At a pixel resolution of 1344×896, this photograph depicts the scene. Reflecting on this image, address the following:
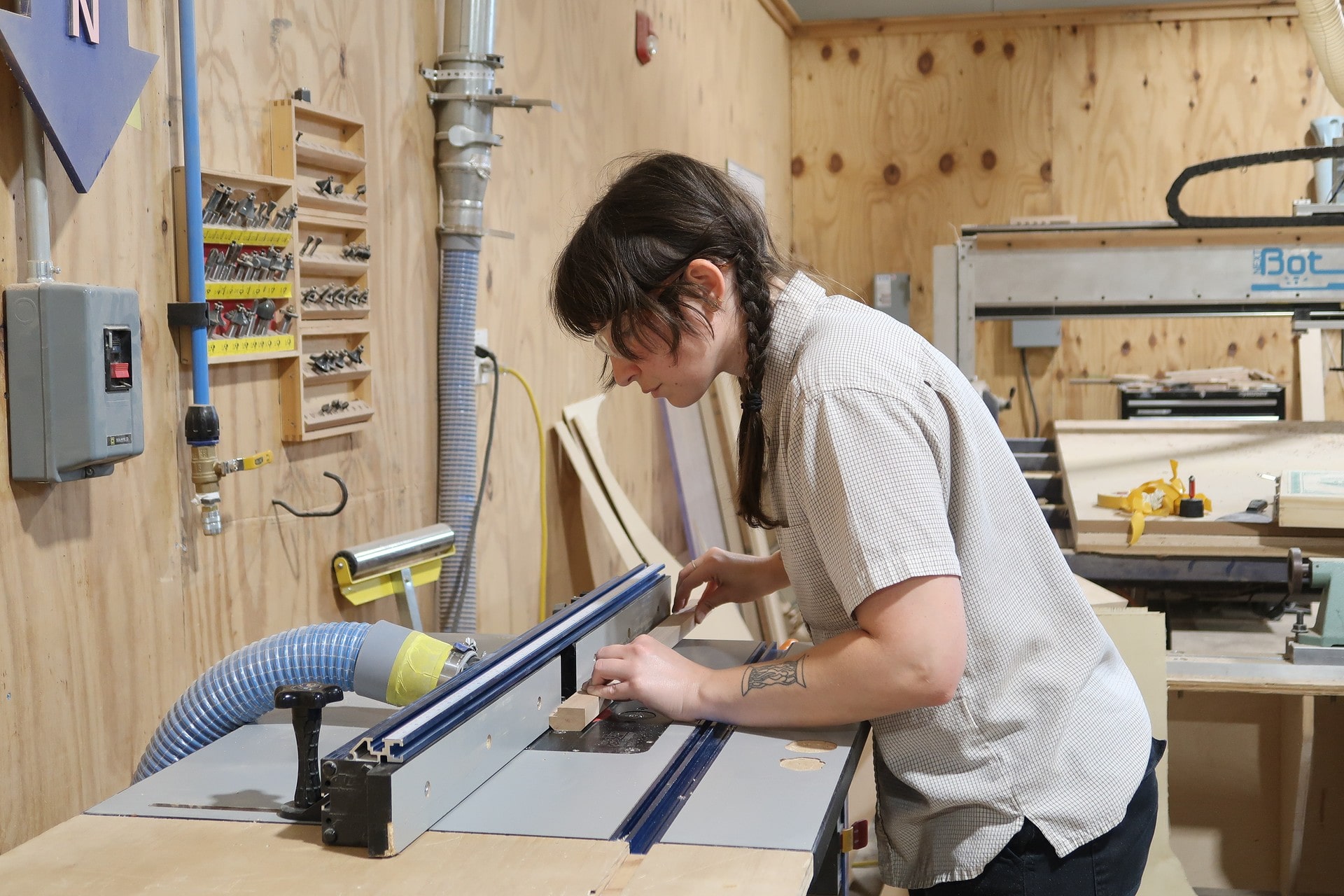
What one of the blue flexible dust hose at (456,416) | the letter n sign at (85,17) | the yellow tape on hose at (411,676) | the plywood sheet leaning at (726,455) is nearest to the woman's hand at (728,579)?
the yellow tape on hose at (411,676)

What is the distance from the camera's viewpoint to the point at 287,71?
5.98 ft

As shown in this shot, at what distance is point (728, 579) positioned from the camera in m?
1.58

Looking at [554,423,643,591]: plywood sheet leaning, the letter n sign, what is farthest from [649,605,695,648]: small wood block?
[554,423,643,591]: plywood sheet leaning

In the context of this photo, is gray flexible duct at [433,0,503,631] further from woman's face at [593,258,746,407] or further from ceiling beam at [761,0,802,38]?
ceiling beam at [761,0,802,38]

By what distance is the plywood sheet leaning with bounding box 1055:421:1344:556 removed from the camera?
2400mm

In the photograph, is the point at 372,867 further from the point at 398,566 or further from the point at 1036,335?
the point at 1036,335

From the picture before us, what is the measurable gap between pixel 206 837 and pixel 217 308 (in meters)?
0.89

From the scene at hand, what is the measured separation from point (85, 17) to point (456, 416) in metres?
1.09

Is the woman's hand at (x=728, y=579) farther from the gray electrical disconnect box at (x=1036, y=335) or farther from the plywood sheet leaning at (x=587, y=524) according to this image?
the gray electrical disconnect box at (x=1036, y=335)

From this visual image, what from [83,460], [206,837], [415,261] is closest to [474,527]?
[415,261]

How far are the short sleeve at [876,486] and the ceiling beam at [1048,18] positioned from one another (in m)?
5.28

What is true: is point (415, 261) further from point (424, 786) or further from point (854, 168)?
point (854, 168)

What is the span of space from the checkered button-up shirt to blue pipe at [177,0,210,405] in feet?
2.72

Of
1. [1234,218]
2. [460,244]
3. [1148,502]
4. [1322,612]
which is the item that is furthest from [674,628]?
[1234,218]
